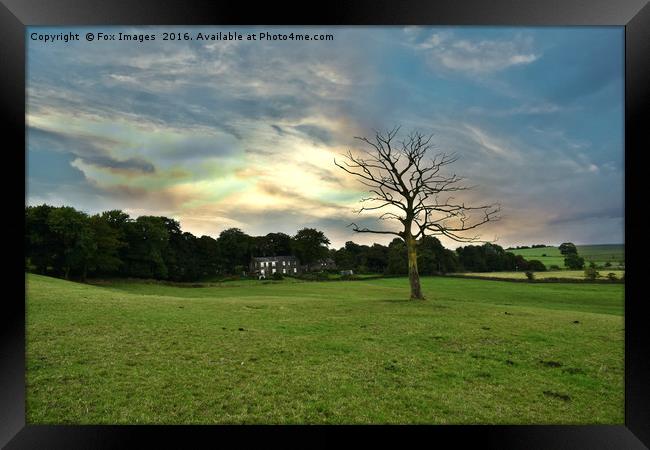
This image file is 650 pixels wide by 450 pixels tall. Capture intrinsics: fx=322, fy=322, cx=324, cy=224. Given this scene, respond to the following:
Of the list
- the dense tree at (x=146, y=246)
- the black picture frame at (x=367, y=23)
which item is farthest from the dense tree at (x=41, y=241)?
the black picture frame at (x=367, y=23)

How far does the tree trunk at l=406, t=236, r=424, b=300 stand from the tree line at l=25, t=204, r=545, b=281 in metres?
0.47

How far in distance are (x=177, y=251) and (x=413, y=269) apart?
11.3 metres

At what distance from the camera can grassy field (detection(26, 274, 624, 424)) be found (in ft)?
15.3

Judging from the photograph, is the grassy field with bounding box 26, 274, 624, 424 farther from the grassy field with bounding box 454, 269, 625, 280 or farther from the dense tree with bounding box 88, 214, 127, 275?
the dense tree with bounding box 88, 214, 127, 275

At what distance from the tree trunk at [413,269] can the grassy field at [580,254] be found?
369cm

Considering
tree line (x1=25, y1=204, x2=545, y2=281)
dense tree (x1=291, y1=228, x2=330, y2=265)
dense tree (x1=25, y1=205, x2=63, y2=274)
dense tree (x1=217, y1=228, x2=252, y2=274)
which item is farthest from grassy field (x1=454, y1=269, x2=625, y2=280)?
dense tree (x1=25, y1=205, x2=63, y2=274)

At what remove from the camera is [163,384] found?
514cm

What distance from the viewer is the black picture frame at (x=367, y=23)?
14.4 ft

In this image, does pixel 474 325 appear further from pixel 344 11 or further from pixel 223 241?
pixel 223 241

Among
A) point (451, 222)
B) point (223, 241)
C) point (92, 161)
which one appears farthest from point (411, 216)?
point (92, 161)

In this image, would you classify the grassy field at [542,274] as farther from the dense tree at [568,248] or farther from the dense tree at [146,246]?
the dense tree at [146,246]

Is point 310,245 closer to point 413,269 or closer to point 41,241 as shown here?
point 413,269

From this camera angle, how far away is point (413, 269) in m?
13.9

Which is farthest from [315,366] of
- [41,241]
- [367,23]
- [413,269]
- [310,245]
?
[41,241]
